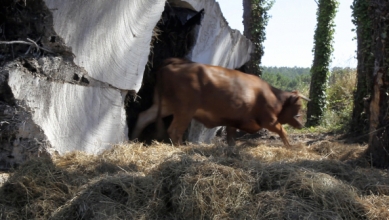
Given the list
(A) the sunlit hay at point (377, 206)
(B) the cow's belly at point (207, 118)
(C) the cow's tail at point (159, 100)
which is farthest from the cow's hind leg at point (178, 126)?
(A) the sunlit hay at point (377, 206)

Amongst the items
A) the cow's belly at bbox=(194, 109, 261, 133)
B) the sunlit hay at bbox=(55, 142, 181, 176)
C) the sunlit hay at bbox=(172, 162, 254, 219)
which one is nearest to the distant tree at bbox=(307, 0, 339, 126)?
the cow's belly at bbox=(194, 109, 261, 133)

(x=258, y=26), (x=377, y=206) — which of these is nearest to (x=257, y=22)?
(x=258, y=26)

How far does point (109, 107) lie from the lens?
20.3 feet

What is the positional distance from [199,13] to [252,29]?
4789 mm

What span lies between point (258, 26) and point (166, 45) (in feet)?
15.9

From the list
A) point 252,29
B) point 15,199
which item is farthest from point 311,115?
point 15,199

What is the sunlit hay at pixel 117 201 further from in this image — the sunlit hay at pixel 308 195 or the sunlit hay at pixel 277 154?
the sunlit hay at pixel 277 154

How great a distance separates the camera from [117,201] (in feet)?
13.8

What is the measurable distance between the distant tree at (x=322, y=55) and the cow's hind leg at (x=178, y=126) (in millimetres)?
7636

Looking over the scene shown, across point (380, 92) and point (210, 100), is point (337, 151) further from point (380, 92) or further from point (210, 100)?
point (210, 100)

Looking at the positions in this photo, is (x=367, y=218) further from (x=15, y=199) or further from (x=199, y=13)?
(x=199, y=13)

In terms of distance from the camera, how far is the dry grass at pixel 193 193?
13.1ft

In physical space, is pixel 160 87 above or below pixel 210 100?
above

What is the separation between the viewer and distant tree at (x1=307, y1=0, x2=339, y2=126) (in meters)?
14.4
